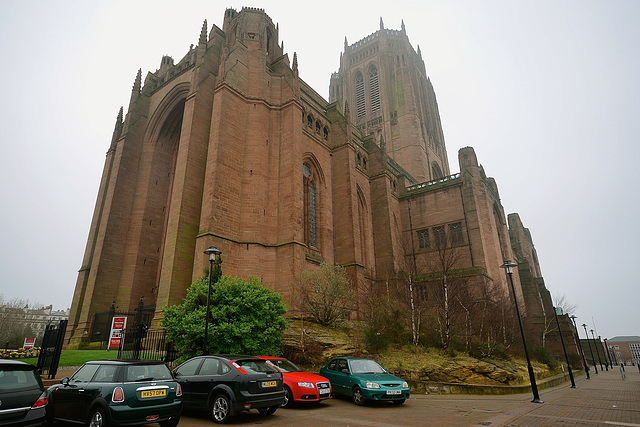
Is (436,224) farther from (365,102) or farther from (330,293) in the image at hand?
(365,102)

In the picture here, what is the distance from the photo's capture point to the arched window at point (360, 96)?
193 ft

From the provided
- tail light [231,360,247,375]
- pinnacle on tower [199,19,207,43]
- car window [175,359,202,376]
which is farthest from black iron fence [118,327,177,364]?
pinnacle on tower [199,19,207,43]

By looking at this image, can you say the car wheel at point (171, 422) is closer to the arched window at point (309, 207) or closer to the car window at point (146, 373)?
the car window at point (146, 373)

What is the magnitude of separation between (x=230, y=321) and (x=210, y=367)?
568cm

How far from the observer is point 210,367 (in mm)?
7348

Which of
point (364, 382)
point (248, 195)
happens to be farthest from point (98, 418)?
point (248, 195)

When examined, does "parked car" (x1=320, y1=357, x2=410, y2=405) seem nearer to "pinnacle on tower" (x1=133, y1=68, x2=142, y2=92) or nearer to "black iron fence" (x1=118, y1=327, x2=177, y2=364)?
"black iron fence" (x1=118, y1=327, x2=177, y2=364)

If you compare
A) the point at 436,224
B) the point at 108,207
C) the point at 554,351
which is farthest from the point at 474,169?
the point at 108,207

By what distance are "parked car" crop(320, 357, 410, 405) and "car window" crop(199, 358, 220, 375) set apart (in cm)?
417

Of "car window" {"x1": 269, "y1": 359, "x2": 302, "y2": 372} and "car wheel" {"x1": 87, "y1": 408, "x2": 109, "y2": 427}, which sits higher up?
"car window" {"x1": 269, "y1": 359, "x2": 302, "y2": 372}

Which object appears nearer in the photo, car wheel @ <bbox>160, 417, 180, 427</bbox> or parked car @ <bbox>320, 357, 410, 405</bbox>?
car wheel @ <bbox>160, 417, 180, 427</bbox>

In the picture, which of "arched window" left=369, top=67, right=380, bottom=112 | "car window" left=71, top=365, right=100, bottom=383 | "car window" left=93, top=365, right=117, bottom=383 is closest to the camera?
"car window" left=93, top=365, right=117, bottom=383

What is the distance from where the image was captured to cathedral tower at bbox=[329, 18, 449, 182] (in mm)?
51844

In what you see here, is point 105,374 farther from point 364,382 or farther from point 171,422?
point 364,382
